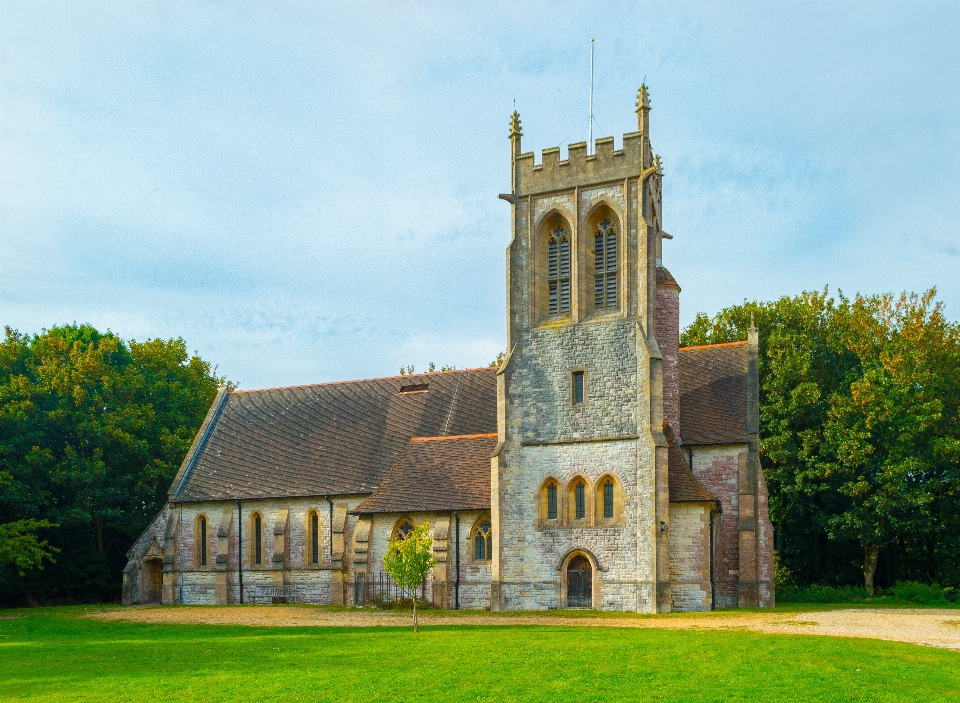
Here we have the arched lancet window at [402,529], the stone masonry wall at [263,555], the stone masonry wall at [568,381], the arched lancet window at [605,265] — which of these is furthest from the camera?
the stone masonry wall at [263,555]

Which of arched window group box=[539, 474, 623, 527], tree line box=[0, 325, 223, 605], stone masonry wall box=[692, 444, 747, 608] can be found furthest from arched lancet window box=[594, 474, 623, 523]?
tree line box=[0, 325, 223, 605]

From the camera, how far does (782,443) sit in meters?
46.3

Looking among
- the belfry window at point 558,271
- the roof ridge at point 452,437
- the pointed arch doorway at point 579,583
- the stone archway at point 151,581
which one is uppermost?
the belfry window at point 558,271

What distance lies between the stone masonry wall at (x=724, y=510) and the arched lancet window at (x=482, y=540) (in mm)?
8389

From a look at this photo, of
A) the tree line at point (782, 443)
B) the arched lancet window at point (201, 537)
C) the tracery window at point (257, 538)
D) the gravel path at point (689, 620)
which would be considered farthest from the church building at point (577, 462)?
the tree line at point (782, 443)

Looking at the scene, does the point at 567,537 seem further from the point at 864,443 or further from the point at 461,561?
the point at 864,443

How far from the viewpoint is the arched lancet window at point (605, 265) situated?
127ft

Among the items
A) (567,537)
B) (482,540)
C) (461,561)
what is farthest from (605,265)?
(461,561)

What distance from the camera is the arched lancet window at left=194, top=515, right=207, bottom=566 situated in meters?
48.6

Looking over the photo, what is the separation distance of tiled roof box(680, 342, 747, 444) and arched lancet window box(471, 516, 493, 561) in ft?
27.5

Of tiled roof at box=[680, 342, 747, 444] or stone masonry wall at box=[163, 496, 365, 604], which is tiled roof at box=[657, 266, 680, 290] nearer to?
tiled roof at box=[680, 342, 747, 444]

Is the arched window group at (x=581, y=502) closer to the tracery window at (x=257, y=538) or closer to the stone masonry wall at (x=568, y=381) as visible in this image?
the stone masonry wall at (x=568, y=381)

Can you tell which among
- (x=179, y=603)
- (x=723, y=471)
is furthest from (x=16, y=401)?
(x=723, y=471)

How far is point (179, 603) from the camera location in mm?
47875
